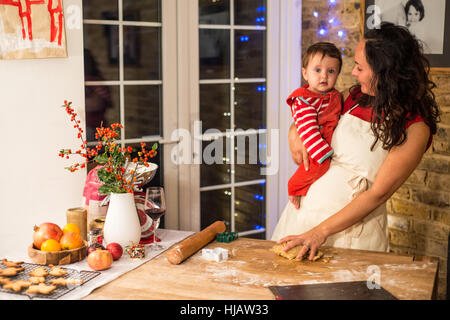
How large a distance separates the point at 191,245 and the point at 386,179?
78 cm

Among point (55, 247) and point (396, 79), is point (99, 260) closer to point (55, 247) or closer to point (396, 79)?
point (55, 247)

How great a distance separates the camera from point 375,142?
2125mm

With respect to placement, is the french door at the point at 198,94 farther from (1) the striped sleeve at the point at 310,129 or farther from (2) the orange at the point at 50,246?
(2) the orange at the point at 50,246

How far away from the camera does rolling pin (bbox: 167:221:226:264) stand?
1880 mm

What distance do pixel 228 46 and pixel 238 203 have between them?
100 cm

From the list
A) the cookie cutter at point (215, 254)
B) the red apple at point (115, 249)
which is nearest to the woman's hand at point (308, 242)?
the cookie cutter at point (215, 254)

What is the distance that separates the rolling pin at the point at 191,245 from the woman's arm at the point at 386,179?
1.01ft

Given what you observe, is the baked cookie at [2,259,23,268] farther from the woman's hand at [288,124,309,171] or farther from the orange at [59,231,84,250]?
the woman's hand at [288,124,309,171]

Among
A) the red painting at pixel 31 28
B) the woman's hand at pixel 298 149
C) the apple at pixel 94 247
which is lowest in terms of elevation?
Answer: the apple at pixel 94 247

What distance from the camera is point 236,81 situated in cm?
337

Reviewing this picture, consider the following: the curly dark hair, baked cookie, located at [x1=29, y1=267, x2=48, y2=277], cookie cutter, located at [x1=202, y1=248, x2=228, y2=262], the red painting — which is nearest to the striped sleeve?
the curly dark hair

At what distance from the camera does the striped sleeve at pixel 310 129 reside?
2.33 m

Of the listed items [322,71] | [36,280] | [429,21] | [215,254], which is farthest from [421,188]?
[36,280]
